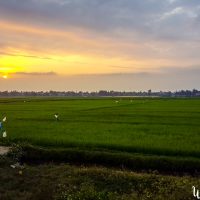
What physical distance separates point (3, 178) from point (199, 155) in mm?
7994

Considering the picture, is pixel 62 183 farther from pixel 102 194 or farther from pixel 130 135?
pixel 130 135

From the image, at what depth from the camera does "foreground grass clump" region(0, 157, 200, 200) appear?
12.2 m

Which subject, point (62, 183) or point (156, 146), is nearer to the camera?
point (62, 183)

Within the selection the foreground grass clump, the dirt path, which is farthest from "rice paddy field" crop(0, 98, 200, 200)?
the dirt path

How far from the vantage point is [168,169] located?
50.9ft

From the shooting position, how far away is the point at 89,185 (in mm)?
13297

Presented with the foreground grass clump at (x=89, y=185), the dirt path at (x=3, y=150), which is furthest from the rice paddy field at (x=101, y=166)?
the dirt path at (x=3, y=150)

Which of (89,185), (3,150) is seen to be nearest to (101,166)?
(89,185)

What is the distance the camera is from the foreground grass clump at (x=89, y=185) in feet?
40.0

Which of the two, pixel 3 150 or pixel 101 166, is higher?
pixel 3 150

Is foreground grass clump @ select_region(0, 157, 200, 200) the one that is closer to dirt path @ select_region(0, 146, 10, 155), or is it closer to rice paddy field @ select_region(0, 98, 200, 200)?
rice paddy field @ select_region(0, 98, 200, 200)

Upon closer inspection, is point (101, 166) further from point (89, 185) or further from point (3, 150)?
point (3, 150)

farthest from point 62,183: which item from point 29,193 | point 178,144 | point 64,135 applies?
point 64,135

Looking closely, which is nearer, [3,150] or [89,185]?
[89,185]
